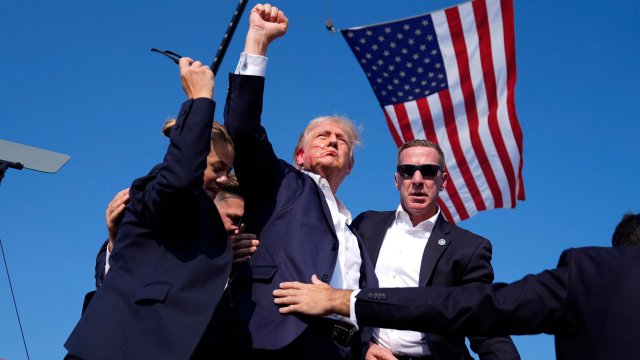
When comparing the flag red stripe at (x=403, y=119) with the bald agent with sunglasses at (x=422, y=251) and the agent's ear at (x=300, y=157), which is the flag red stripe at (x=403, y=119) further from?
the agent's ear at (x=300, y=157)

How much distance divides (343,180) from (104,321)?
2300 millimetres

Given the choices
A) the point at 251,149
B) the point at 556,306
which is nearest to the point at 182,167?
the point at 251,149

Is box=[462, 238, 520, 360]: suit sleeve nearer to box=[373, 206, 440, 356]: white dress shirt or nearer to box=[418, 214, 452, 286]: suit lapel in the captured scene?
box=[418, 214, 452, 286]: suit lapel

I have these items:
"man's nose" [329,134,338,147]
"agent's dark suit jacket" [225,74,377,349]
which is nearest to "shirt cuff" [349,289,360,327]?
"agent's dark suit jacket" [225,74,377,349]

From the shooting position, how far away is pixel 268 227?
3.85 m

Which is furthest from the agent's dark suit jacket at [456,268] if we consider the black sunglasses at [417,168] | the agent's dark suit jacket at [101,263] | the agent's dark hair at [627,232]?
the agent's dark suit jacket at [101,263]

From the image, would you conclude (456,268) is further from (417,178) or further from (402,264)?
(417,178)

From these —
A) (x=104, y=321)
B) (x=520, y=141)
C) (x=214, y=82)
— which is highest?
(x=520, y=141)

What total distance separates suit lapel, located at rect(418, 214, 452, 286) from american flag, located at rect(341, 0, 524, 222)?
4.27m

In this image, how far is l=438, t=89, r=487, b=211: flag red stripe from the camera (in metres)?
9.35

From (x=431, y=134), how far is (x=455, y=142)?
317 millimetres

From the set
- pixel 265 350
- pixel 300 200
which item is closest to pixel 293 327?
pixel 265 350

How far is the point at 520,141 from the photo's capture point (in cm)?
927

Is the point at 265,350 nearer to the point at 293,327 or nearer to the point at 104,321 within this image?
the point at 293,327
